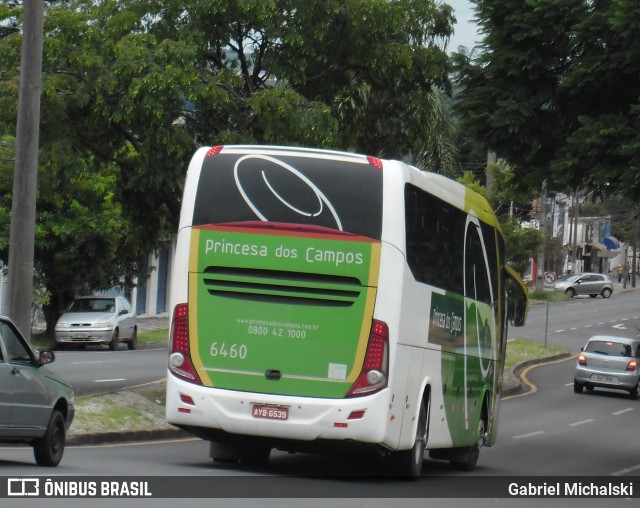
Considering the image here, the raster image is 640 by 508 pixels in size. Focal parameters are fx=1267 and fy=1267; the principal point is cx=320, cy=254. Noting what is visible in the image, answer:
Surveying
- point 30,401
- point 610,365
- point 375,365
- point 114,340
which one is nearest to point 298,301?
point 375,365

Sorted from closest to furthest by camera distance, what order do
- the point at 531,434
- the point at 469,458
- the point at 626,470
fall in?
1. the point at 469,458
2. the point at 626,470
3. the point at 531,434

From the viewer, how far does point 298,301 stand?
13.2 metres

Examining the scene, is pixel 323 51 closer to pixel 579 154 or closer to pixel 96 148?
pixel 96 148

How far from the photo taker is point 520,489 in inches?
611

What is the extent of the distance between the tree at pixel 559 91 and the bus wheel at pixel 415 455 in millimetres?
5108

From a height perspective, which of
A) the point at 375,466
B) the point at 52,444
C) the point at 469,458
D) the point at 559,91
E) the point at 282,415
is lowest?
the point at 469,458

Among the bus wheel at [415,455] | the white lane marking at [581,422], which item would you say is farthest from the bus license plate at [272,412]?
the white lane marking at [581,422]

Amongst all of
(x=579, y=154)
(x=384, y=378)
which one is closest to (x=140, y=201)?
(x=579, y=154)

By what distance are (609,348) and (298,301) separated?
25.6m

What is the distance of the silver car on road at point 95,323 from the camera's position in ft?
128

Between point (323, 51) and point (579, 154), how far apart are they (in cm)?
672

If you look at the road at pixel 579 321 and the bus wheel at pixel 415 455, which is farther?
the road at pixel 579 321

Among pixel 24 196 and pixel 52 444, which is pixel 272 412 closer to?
pixel 52 444

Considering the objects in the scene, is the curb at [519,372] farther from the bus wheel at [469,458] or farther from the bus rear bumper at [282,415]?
the bus rear bumper at [282,415]
